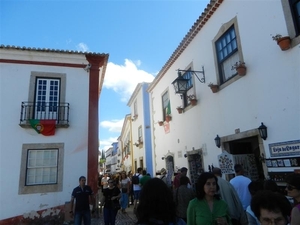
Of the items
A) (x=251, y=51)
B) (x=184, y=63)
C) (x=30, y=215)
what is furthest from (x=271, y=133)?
(x=30, y=215)

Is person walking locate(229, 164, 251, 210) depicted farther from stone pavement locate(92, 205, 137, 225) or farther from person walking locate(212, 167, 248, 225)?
stone pavement locate(92, 205, 137, 225)

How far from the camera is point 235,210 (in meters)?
3.47

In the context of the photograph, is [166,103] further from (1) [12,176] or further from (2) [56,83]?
(1) [12,176]

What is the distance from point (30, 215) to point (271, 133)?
8453 millimetres

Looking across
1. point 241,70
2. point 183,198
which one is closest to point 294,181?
point 183,198

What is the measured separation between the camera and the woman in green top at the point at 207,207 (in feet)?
8.80

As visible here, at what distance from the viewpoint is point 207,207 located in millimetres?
2770

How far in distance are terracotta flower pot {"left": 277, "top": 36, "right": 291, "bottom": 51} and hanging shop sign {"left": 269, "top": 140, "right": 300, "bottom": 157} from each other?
2.10 m

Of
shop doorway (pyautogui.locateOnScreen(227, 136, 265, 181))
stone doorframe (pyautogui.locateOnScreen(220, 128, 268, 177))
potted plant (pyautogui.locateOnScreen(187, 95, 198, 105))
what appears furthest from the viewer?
potted plant (pyautogui.locateOnScreen(187, 95, 198, 105))

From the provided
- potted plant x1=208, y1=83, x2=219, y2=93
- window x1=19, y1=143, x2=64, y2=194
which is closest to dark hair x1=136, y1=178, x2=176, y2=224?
A: potted plant x1=208, y1=83, x2=219, y2=93

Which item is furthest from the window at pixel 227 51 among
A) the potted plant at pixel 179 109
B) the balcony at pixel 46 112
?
the balcony at pixel 46 112

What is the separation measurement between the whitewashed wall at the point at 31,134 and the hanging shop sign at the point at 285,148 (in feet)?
22.1

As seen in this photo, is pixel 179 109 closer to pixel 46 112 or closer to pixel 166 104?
pixel 166 104

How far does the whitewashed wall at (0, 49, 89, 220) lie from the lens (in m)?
8.24
